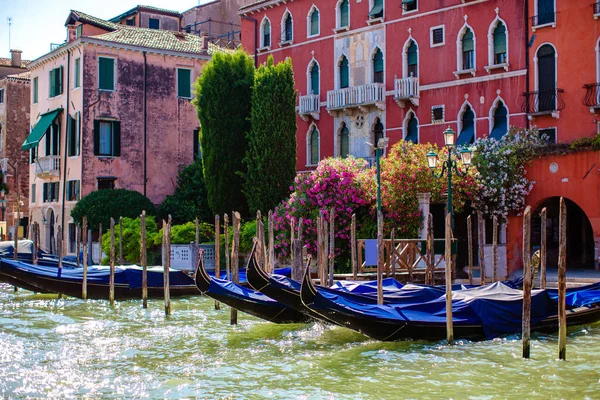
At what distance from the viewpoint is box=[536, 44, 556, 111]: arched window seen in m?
18.6

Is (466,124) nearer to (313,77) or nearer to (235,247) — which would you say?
(313,77)

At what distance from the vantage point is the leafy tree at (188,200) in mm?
24469

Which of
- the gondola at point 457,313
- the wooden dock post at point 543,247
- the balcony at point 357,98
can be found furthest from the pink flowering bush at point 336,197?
the gondola at point 457,313

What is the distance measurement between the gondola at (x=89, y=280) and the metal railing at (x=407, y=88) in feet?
25.6

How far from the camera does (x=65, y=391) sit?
864 cm

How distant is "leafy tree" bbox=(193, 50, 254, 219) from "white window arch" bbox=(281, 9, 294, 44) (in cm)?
207

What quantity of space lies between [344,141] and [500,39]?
533 cm

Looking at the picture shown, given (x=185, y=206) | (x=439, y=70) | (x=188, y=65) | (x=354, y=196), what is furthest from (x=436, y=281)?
(x=188, y=65)

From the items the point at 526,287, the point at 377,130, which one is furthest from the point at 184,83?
the point at 526,287

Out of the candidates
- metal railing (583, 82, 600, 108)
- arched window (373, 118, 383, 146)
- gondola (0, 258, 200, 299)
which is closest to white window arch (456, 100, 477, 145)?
arched window (373, 118, 383, 146)

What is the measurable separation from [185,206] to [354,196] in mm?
8154

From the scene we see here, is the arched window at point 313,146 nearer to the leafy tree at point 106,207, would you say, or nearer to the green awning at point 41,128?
the leafy tree at point 106,207

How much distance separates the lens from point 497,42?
19.7m

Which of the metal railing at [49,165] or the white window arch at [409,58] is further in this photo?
the metal railing at [49,165]
